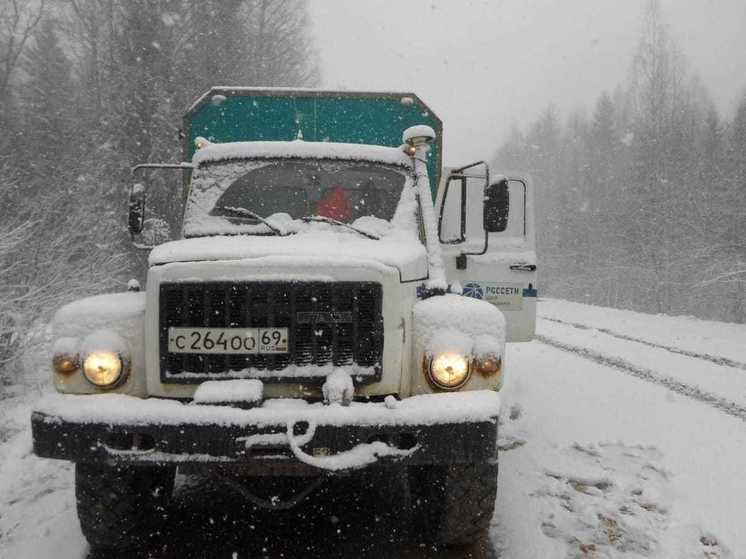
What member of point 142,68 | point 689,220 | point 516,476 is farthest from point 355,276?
point 689,220

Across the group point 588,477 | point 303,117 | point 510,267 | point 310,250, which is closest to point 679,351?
point 510,267

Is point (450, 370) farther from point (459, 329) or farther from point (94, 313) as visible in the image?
point (94, 313)

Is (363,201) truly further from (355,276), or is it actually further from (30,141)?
(30,141)

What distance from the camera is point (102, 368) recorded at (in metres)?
3.09

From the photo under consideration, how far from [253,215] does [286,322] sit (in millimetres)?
1071

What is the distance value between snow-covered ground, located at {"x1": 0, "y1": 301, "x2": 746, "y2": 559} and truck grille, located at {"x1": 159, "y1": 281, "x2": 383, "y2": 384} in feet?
3.33

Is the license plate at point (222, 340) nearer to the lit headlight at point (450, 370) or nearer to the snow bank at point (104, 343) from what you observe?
the snow bank at point (104, 343)

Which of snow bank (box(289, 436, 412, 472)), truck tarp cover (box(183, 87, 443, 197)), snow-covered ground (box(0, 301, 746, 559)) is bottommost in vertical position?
snow-covered ground (box(0, 301, 746, 559))

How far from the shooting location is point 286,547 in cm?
340

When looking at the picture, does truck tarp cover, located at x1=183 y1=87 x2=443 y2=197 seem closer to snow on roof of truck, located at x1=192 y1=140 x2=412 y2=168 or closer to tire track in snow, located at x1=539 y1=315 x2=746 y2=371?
snow on roof of truck, located at x1=192 y1=140 x2=412 y2=168

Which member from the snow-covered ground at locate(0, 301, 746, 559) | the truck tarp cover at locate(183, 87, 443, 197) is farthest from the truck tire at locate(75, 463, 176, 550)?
the truck tarp cover at locate(183, 87, 443, 197)

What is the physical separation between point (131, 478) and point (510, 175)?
4848mm

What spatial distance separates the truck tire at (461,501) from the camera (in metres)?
3.23

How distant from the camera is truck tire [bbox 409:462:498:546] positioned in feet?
10.6
